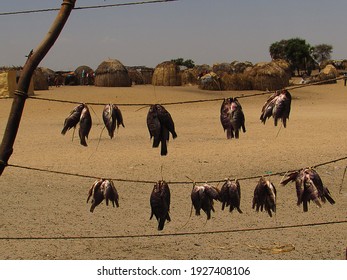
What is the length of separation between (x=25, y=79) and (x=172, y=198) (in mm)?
4753

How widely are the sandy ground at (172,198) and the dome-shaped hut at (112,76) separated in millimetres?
18343

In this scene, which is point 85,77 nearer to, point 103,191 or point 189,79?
point 189,79

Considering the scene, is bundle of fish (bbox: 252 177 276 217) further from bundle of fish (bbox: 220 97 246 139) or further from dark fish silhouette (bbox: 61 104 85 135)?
dark fish silhouette (bbox: 61 104 85 135)

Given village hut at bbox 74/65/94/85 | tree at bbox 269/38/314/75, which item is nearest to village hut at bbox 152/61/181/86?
village hut at bbox 74/65/94/85

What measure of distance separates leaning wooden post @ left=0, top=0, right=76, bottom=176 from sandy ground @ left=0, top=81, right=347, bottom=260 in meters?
1.25

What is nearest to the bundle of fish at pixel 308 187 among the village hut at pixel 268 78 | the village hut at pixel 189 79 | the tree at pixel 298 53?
the village hut at pixel 268 78

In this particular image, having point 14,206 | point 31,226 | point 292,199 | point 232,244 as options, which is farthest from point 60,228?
point 292,199

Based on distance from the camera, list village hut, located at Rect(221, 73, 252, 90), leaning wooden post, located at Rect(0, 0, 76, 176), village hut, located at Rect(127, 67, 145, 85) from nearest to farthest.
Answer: leaning wooden post, located at Rect(0, 0, 76, 176) < village hut, located at Rect(221, 73, 252, 90) < village hut, located at Rect(127, 67, 145, 85)

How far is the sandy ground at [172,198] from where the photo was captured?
18.1 ft

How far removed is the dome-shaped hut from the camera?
113 ft

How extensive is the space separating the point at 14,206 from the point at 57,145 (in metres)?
5.11

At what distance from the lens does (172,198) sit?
7438 millimetres

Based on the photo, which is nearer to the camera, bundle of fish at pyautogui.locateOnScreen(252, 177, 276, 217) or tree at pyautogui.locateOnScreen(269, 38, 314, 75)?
bundle of fish at pyautogui.locateOnScreen(252, 177, 276, 217)

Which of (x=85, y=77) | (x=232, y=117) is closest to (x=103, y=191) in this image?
(x=232, y=117)
